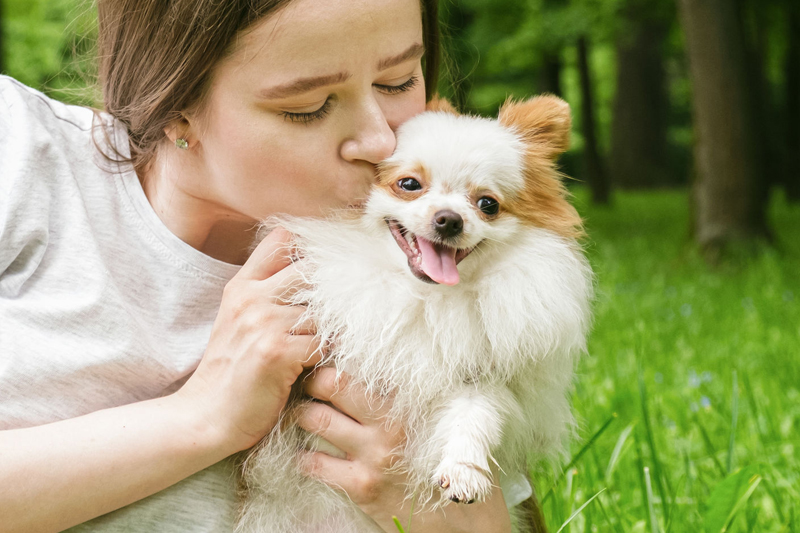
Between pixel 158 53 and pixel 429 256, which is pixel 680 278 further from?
pixel 158 53

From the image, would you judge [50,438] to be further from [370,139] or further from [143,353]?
[370,139]

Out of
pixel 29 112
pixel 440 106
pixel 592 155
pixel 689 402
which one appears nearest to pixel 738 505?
pixel 440 106

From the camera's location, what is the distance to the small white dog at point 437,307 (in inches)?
61.2

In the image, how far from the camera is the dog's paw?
138cm

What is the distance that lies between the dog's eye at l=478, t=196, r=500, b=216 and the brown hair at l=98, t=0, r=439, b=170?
1.88 feet

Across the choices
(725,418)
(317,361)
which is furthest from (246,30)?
(725,418)

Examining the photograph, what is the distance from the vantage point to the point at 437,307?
62.1 inches

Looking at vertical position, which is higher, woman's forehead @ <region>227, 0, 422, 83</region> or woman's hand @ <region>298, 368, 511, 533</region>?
woman's forehead @ <region>227, 0, 422, 83</region>

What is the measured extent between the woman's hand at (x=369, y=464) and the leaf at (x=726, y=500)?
1.56 feet

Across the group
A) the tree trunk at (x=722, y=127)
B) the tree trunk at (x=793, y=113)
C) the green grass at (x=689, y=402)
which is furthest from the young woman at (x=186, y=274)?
the tree trunk at (x=793, y=113)

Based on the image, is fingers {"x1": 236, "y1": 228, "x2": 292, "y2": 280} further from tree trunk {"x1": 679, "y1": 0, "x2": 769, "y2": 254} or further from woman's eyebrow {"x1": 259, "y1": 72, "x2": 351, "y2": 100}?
tree trunk {"x1": 679, "y1": 0, "x2": 769, "y2": 254}

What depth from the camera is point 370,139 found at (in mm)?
1607

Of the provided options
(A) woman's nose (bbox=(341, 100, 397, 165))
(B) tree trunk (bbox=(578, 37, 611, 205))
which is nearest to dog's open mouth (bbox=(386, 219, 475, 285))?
(A) woman's nose (bbox=(341, 100, 397, 165))

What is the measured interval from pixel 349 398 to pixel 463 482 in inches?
13.0
